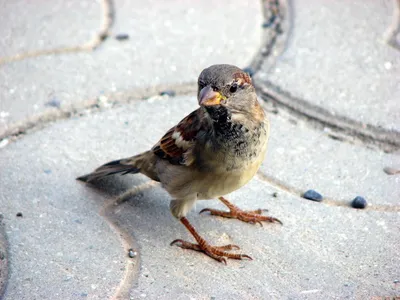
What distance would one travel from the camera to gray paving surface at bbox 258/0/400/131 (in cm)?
406

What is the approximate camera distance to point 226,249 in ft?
10.4

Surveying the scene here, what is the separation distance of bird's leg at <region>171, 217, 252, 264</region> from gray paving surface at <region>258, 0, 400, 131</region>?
1.23m

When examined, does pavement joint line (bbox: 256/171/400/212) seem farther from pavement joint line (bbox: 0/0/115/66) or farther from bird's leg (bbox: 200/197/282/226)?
pavement joint line (bbox: 0/0/115/66)

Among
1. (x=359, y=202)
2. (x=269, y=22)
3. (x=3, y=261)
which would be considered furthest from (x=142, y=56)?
(x=3, y=261)

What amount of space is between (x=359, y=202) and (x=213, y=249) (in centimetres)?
79

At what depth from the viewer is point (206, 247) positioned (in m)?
3.16

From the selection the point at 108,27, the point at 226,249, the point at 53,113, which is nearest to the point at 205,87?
the point at 226,249

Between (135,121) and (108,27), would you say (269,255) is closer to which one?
(135,121)

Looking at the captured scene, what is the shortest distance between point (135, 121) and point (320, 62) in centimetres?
130

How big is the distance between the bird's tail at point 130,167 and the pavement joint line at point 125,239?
0.43 feet

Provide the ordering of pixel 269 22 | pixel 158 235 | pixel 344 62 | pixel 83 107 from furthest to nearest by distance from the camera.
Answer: pixel 269 22 → pixel 344 62 → pixel 83 107 → pixel 158 235

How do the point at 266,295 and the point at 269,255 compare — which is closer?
the point at 266,295

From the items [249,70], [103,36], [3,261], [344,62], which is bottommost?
[3,261]

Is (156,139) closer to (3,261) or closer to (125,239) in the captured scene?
(125,239)
